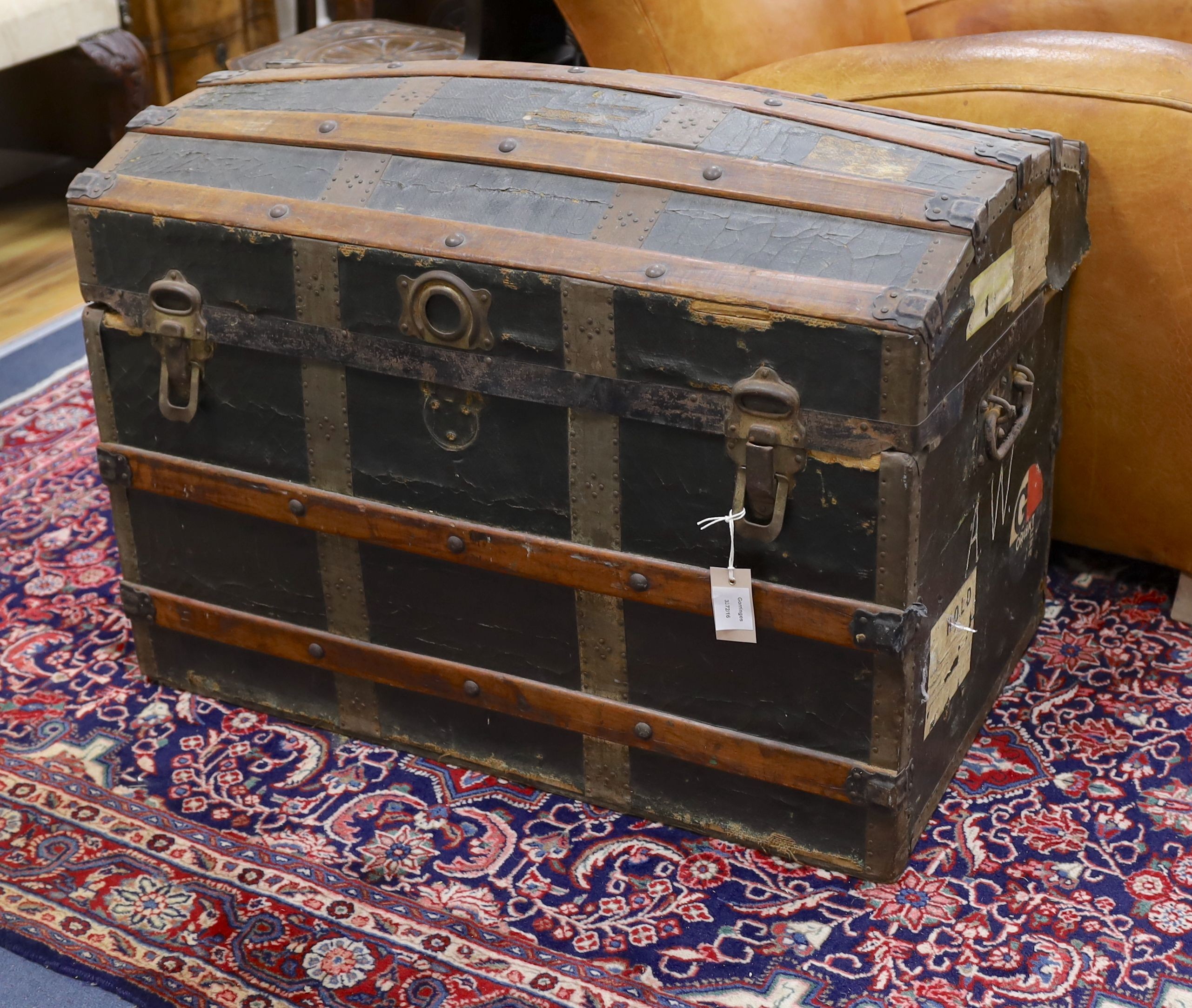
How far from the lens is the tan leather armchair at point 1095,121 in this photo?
2.02 meters

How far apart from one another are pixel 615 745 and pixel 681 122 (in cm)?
84

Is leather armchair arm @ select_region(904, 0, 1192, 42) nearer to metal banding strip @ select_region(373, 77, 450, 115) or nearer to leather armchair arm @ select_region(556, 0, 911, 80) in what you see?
leather armchair arm @ select_region(556, 0, 911, 80)

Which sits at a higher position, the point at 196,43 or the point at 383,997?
the point at 196,43

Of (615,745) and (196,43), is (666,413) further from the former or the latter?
(196,43)

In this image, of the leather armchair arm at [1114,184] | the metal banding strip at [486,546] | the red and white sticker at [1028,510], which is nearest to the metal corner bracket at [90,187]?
the metal banding strip at [486,546]

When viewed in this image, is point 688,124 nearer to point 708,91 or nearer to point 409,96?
point 708,91

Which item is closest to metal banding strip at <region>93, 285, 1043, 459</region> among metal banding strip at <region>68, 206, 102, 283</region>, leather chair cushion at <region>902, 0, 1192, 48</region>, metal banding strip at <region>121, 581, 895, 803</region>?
metal banding strip at <region>68, 206, 102, 283</region>

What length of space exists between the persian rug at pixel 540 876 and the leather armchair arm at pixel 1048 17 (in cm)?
106

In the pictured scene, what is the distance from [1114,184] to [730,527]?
0.83 m

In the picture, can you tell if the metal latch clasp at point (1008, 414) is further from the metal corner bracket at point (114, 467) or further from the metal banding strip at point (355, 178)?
the metal corner bracket at point (114, 467)

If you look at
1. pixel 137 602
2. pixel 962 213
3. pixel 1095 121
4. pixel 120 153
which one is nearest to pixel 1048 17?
pixel 1095 121

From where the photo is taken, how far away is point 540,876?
1.90 metres

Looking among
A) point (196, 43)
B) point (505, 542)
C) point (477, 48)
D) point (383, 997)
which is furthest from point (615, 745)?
point (196, 43)

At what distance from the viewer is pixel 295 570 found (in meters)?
2.11
